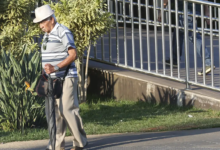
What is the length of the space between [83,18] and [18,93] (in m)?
2.02

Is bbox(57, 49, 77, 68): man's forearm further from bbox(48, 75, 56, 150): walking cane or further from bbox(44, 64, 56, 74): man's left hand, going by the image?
bbox(48, 75, 56, 150): walking cane

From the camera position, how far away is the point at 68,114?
550 cm

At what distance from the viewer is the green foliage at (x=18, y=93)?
6859 millimetres

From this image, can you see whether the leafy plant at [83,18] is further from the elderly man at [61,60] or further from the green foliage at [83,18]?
the elderly man at [61,60]

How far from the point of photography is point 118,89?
9.23 metres

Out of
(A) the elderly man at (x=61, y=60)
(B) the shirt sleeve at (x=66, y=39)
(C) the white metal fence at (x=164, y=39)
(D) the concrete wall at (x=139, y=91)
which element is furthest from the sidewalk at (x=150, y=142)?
(C) the white metal fence at (x=164, y=39)

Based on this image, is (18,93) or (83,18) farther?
(83,18)

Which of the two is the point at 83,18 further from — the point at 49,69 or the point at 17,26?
the point at 49,69

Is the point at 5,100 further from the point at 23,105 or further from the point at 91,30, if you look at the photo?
the point at 91,30

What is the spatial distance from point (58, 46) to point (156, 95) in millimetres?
3487

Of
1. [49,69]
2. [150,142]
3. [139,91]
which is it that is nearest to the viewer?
[49,69]

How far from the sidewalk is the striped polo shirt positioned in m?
1.05

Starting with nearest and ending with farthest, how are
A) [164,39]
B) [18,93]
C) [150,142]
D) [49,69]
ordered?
1. [49,69]
2. [150,142]
3. [18,93]
4. [164,39]

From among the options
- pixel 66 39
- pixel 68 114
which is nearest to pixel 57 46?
pixel 66 39
